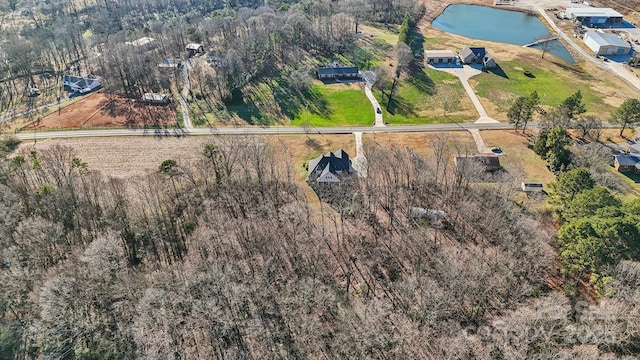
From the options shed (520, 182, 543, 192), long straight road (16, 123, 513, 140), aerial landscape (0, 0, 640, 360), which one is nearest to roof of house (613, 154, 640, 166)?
aerial landscape (0, 0, 640, 360)

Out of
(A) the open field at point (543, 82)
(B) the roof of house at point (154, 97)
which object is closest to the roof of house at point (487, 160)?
(A) the open field at point (543, 82)

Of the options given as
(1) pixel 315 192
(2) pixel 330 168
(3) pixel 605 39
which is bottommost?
(1) pixel 315 192

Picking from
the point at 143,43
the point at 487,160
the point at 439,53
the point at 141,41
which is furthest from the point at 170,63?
the point at 487,160

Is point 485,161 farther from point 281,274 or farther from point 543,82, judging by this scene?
point 543,82

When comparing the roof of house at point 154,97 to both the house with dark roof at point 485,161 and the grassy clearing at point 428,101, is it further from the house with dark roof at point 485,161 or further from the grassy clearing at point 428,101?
the house with dark roof at point 485,161

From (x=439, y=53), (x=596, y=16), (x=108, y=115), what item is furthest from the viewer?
(x=596, y=16)

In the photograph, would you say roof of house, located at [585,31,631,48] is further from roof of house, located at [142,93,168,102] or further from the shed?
roof of house, located at [142,93,168,102]

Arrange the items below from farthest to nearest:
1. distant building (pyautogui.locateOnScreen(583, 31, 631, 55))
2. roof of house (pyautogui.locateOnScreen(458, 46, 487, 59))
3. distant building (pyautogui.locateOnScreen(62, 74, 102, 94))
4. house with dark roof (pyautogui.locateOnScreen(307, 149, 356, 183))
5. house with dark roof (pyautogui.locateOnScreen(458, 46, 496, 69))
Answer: distant building (pyautogui.locateOnScreen(583, 31, 631, 55)) → roof of house (pyautogui.locateOnScreen(458, 46, 487, 59)) → house with dark roof (pyautogui.locateOnScreen(458, 46, 496, 69)) → distant building (pyautogui.locateOnScreen(62, 74, 102, 94)) → house with dark roof (pyautogui.locateOnScreen(307, 149, 356, 183))
